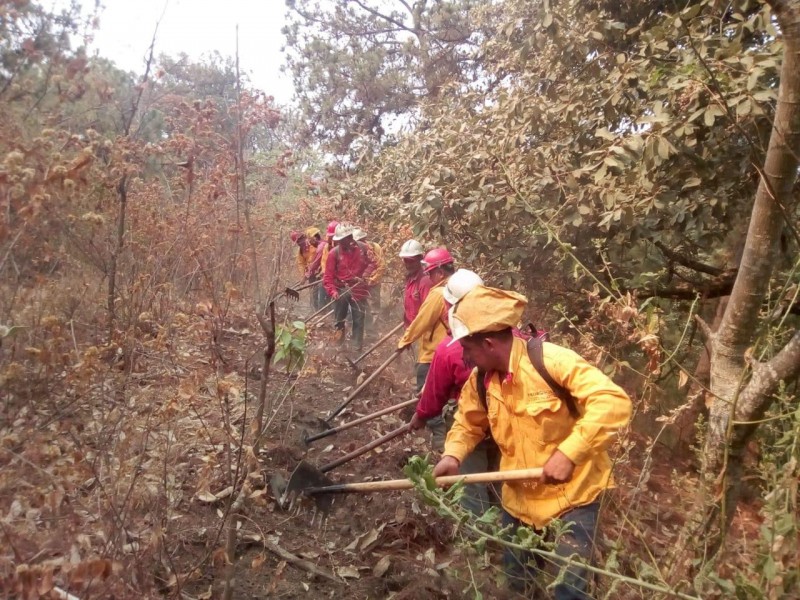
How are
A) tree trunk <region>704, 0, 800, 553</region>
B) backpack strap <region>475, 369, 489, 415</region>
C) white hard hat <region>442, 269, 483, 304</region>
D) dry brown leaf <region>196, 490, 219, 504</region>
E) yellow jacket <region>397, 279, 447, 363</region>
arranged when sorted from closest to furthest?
tree trunk <region>704, 0, 800, 553</region> < backpack strap <region>475, 369, 489, 415</region> < white hard hat <region>442, 269, 483, 304</region> < dry brown leaf <region>196, 490, 219, 504</region> < yellow jacket <region>397, 279, 447, 363</region>

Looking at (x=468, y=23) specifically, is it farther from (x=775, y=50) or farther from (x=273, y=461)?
(x=273, y=461)

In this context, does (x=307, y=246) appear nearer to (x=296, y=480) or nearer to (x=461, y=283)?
(x=296, y=480)

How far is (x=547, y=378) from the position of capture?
2484mm

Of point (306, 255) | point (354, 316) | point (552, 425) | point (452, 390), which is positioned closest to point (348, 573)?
point (452, 390)

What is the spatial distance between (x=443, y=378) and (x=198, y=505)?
5.91ft

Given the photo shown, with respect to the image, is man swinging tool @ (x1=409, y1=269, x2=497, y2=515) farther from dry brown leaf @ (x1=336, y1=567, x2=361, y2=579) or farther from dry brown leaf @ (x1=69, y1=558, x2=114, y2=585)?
dry brown leaf @ (x1=69, y1=558, x2=114, y2=585)

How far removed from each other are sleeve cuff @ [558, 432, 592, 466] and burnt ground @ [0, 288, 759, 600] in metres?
0.23

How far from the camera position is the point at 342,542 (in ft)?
12.1

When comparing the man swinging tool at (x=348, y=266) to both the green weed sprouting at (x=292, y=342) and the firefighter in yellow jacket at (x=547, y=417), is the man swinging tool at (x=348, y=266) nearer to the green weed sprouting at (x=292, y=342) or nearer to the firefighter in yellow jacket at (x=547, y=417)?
the green weed sprouting at (x=292, y=342)

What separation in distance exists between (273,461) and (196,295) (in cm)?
179

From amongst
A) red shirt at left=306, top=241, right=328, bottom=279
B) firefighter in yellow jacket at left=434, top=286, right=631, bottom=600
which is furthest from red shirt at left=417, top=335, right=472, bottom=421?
red shirt at left=306, top=241, right=328, bottom=279

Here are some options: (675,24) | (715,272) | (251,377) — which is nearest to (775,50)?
(675,24)

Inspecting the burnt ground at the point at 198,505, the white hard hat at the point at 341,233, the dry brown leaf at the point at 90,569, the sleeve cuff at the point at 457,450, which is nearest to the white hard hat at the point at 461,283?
the sleeve cuff at the point at 457,450

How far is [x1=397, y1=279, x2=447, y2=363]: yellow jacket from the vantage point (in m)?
4.78
